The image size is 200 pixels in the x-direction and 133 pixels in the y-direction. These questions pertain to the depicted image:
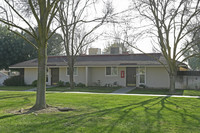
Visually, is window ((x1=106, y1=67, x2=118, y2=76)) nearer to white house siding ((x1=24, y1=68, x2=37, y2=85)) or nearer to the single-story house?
the single-story house

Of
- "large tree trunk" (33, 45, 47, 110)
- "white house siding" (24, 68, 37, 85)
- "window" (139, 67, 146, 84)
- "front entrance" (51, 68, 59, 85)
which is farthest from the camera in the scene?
"white house siding" (24, 68, 37, 85)

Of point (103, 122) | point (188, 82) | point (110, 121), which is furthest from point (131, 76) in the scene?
point (103, 122)

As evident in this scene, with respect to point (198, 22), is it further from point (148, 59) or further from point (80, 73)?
point (80, 73)

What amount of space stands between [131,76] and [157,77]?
260cm

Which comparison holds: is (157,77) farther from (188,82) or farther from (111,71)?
(111,71)

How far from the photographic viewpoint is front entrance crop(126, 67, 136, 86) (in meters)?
23.4

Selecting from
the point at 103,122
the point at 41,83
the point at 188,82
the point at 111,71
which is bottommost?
the point at 103,122

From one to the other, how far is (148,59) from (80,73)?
24.2 ft

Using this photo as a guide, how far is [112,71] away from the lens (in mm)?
24172

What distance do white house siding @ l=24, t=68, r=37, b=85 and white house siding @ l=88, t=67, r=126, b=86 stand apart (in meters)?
6.79

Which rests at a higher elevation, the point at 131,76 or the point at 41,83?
the point at 131,76

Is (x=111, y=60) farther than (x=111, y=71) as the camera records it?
Yes

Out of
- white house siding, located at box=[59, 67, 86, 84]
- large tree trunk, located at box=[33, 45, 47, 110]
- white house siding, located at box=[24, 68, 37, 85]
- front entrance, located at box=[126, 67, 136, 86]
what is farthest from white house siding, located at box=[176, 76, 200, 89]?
white house siding, located at box=[24, 68, 37, 85]

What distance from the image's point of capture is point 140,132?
631 centimetres
